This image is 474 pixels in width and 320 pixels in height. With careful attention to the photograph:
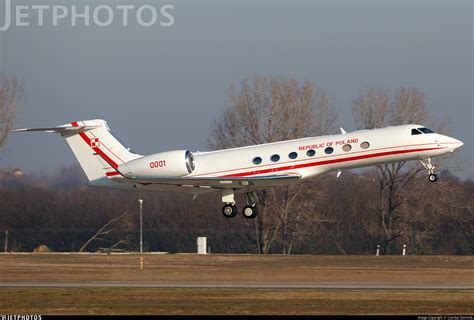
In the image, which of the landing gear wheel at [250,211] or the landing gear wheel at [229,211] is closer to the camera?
the landing gear wheel at [250,211]

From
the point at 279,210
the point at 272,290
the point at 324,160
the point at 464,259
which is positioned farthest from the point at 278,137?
the point at 272,290

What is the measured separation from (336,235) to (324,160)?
2622cm

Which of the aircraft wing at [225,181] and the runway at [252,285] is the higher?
the aircraft wing at [225,181]

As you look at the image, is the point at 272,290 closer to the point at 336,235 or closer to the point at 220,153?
the point at 220,153

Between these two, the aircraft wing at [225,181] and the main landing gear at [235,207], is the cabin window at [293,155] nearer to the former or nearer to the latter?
the aircraft wing at [225,181]

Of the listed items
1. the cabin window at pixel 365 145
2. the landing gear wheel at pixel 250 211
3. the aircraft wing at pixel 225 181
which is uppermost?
the cabin window at pixel 365 145

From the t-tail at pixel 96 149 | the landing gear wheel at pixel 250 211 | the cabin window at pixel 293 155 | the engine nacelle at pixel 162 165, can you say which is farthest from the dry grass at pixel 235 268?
the cabin window at pixel 293 155

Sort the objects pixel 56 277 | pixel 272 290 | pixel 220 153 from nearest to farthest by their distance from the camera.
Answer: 1. pixel 272 290
2. pixel 56 277
3. pixel 220 153

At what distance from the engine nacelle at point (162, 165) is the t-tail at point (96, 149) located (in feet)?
5.53

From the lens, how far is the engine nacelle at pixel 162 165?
39219mm

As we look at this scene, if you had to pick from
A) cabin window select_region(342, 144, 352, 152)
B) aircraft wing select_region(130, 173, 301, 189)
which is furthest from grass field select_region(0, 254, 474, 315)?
cabin window select_region(342, 144, 352, 152)

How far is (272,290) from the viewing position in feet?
101

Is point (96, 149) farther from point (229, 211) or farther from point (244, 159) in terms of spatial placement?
point (244, 159)

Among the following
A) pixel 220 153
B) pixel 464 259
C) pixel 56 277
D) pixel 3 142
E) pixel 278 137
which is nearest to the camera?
pixel 56 277
